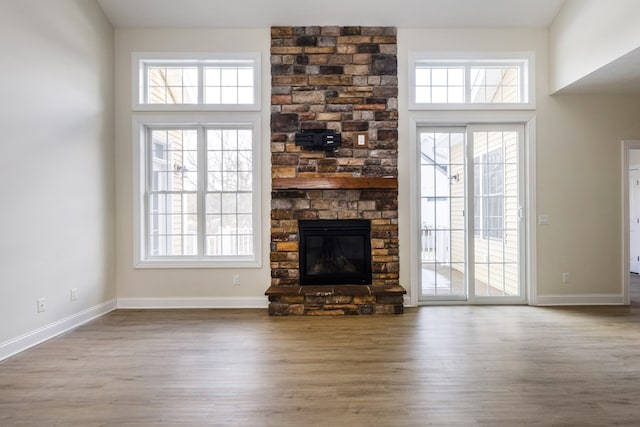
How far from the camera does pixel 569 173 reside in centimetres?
439

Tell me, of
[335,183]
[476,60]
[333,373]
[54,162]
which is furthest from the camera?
[476,60]

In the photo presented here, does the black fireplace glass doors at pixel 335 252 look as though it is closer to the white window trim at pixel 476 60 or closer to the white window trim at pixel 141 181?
the white window trim at pixel 141 181

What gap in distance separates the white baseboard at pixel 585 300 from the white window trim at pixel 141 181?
12.2 ft

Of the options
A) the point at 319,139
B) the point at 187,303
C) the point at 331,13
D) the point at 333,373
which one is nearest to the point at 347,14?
the point at 331,13

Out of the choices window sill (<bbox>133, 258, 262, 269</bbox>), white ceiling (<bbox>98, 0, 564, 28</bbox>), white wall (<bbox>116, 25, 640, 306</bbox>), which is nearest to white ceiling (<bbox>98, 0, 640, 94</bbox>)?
white ceiling (<bbox>98, 0, 564, 28</bbox>)

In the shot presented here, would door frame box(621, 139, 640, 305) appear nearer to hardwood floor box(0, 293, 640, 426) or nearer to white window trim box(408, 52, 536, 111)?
hardwood floor box(0, 293, 640, 426)

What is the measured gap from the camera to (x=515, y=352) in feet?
9.59

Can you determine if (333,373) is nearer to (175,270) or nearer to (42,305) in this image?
(175,270)

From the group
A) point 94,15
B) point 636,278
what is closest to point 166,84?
point 94,15

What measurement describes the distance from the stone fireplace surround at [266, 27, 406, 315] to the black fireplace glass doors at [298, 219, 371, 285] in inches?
3.3

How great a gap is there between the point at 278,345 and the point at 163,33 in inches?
161

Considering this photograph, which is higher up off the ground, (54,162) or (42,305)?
(54,162)

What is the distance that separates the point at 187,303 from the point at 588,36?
5.62m

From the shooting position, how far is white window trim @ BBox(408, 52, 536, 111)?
4.37 m
